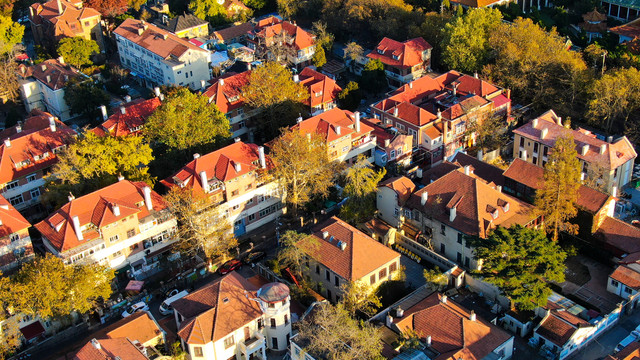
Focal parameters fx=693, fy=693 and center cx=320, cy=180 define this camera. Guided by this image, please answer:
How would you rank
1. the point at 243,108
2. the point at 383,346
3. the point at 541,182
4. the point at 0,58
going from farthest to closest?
the point at 0,58, the point at 243,108, the point at 541,182, the point at 383,346

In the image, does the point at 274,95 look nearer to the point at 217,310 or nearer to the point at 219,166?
the point at 219,166

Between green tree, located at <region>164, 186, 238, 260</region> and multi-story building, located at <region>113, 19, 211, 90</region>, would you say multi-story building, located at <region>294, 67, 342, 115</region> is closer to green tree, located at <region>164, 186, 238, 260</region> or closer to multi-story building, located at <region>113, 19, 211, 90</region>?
multi-story building, located at <region>113, 19, 211, 90</region>

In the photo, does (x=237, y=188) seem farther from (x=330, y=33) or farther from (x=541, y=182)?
(x=330, y=33)

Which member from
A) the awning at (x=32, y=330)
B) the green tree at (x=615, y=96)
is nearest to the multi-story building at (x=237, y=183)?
the awning at (x=32, y=330)

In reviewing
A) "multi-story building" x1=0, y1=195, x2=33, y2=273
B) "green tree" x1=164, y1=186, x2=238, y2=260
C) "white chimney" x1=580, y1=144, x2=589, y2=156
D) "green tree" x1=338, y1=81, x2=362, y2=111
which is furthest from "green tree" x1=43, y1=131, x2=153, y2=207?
"white chimney" x1=580, y1=144, x2=589, y2=156

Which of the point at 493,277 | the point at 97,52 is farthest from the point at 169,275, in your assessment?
the point at 97,52

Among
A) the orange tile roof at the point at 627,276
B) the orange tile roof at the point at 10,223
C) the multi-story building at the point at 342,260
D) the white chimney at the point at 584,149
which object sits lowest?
the orange tile roof at the point at 627,276

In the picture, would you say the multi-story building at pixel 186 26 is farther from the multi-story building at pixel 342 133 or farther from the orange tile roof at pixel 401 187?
the orange tile roof at pixel 401 187
